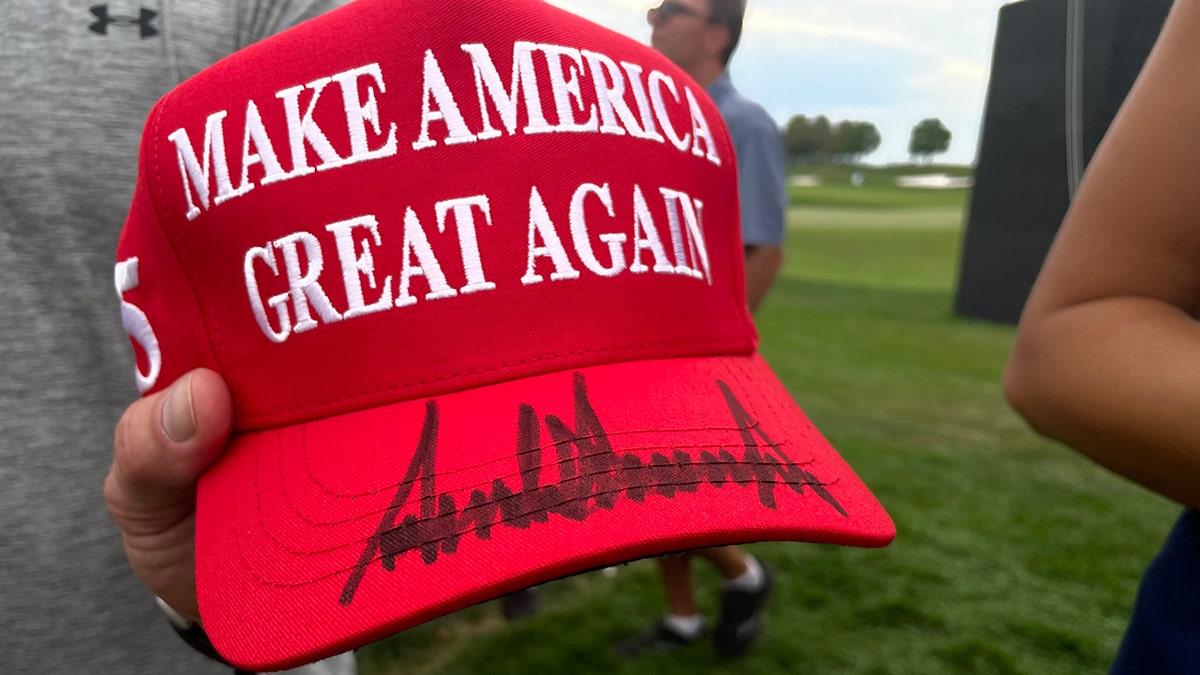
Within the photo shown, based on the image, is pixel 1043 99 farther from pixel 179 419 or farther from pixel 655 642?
pixel 655 642

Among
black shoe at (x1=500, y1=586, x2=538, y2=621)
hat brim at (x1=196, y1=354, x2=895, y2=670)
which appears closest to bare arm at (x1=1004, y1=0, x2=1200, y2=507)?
hat brim at (x1=196, y1=354, x2=895, y2=670)

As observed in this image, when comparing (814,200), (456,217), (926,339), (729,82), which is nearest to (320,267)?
(456,217)

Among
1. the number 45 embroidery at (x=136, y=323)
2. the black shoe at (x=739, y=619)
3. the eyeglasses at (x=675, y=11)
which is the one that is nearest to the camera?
the number 45 embroidery at (x=136, y=323)

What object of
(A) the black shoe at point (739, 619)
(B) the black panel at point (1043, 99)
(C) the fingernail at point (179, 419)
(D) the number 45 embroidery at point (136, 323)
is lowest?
(A) the black shoe at point (739, 619)

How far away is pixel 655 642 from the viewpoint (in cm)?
221

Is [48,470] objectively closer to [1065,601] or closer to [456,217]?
[456,217]

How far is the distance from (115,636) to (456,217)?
620mm

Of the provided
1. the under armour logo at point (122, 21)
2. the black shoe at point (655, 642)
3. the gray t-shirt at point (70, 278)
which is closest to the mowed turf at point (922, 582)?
the black shoe at point (655, 642)

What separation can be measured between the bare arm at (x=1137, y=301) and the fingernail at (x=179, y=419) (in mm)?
647

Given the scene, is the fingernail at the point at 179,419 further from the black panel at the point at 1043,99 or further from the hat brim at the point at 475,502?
the black panel at the point at 1043,99
